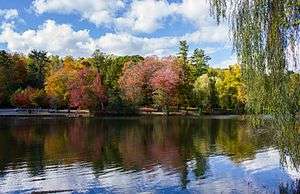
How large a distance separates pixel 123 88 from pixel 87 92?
5.83 metres

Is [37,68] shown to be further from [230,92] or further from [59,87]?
[230,92]

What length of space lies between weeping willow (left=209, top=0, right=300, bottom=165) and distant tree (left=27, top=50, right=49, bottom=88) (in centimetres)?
7729

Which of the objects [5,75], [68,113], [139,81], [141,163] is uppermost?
[5,75]

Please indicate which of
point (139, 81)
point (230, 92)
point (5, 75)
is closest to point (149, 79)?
point (139, 81)

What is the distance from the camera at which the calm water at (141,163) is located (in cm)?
2178

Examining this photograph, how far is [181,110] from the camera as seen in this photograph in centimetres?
8381

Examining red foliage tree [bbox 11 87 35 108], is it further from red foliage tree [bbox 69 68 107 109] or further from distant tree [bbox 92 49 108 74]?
distant tree [bbox 92 49 108 74]

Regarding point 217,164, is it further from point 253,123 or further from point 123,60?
point 123,60

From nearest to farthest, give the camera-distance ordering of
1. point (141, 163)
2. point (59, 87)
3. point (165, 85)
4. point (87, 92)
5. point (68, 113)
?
1. point (141, 163)
2. point (68, 113)
3. point (87, 92)
4. point (165, 85)
5. point (59, 87)

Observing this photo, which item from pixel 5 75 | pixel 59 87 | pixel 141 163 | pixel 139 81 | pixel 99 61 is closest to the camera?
pixel 141 163

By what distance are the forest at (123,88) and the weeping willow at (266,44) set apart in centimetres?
6457

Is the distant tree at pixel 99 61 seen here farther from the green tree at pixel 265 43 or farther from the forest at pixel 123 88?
the green tree at pixel 265 43

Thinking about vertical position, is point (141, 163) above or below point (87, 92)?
below

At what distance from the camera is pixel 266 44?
40.0 feet
